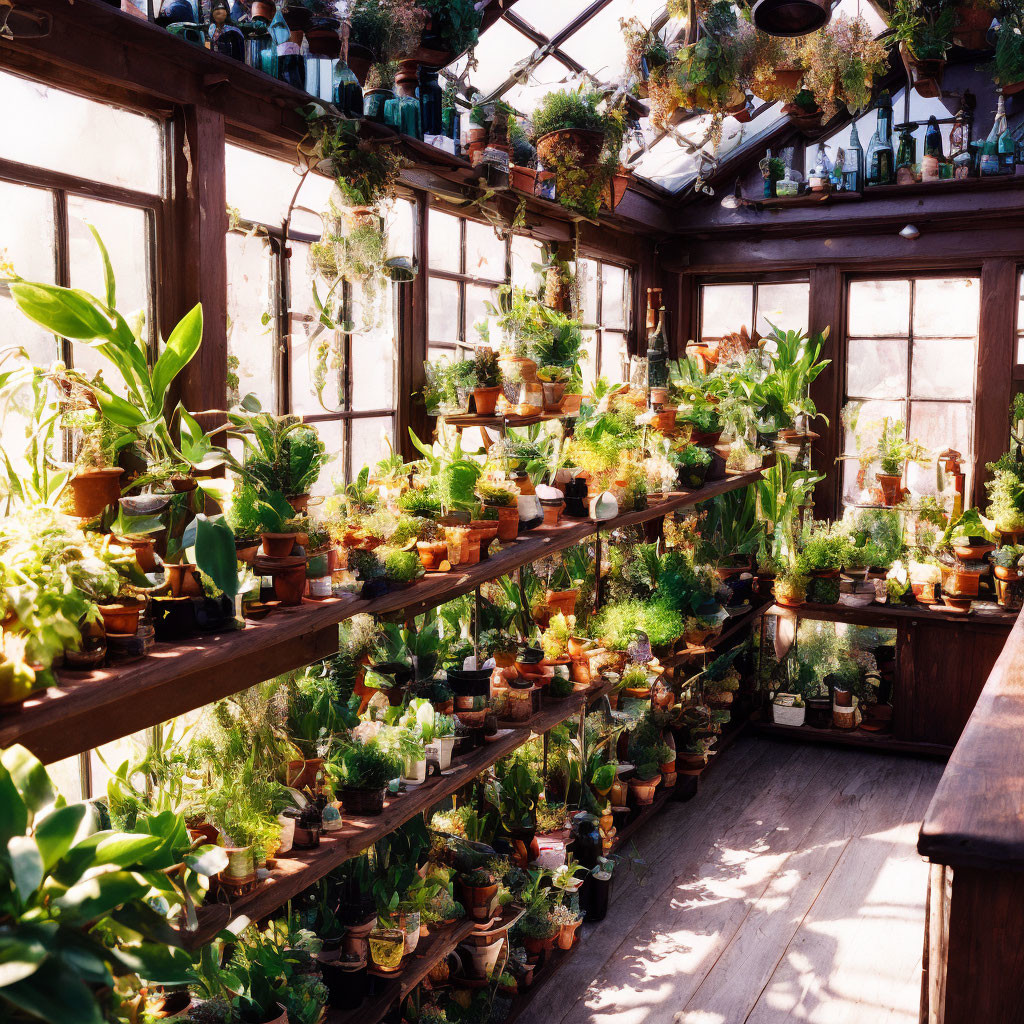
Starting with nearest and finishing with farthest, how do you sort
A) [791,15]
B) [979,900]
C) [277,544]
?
[979,900] < [277,544] < [791,15]

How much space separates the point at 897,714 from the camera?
18.9 feet

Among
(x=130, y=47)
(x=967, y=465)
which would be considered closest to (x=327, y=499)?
(x=130, y=47)

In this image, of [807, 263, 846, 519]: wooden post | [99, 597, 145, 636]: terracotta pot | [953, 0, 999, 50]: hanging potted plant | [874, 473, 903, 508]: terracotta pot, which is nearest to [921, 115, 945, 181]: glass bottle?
[807, 263, 846, 519]: wooden post

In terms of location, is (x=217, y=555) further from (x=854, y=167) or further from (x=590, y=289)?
(x=854, y=167)

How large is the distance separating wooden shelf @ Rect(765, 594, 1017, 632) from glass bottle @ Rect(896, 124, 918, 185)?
91.9 inches

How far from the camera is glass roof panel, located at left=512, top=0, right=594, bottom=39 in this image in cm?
425

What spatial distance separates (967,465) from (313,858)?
4845 millimetres

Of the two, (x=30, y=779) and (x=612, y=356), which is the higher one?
(x=612, y=356)

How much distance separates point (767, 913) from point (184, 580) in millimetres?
2892

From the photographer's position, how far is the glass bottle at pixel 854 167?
5926mm

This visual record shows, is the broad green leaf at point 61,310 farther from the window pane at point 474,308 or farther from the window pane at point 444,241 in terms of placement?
the window pane at point 474,308

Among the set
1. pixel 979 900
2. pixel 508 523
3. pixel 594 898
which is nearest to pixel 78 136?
pixel 508 523

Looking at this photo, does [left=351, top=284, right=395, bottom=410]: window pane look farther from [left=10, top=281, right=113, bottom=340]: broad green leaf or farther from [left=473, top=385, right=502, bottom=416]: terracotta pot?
[left=10, top=281, right=113, bottom=340]: broad green leaf

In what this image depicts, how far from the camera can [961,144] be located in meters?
5.68
